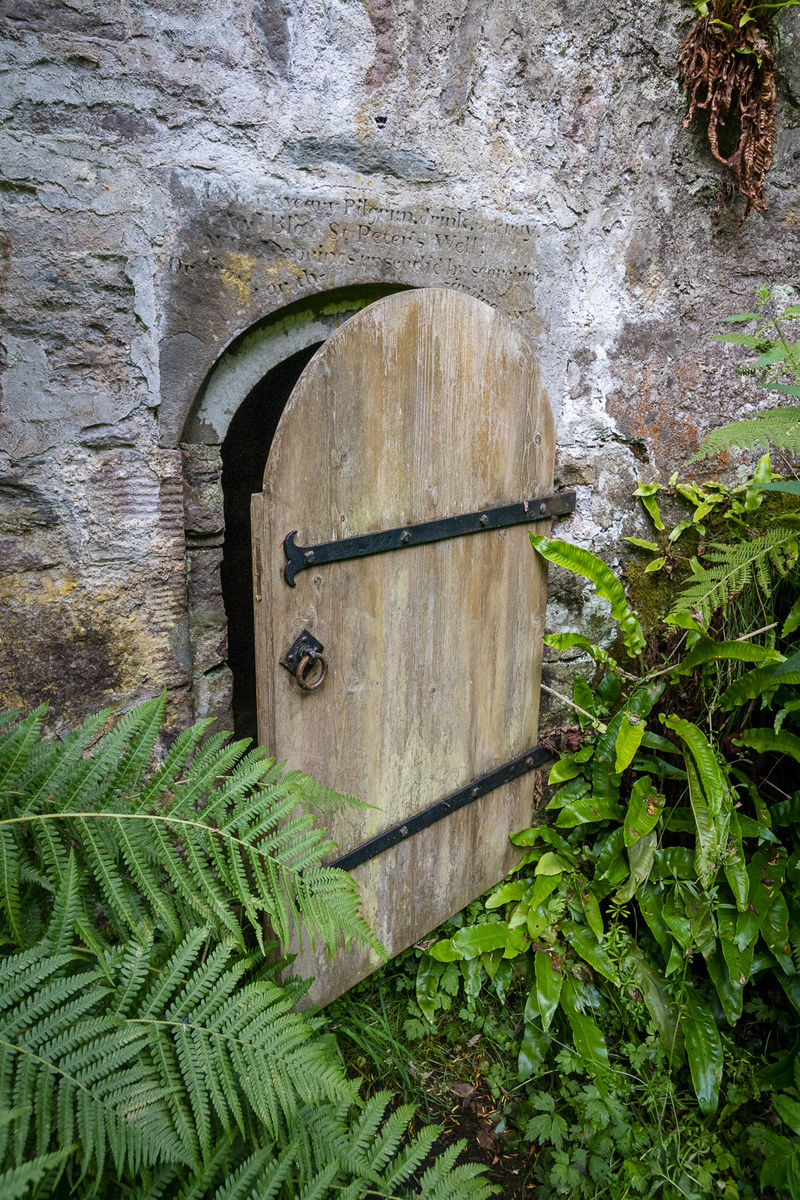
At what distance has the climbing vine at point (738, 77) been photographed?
5.90 ft

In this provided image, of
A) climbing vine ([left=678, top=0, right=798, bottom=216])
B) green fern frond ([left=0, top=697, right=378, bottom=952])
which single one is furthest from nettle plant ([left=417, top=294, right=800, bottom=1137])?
green fern frond ([left=0, top=697, right=378, bottom=952])

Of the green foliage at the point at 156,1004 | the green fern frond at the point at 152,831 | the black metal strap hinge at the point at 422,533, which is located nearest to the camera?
the green foliage at the point at 156,1004

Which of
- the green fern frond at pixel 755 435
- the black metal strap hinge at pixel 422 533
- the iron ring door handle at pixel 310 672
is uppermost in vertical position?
the green fern frond at pixel 755 435

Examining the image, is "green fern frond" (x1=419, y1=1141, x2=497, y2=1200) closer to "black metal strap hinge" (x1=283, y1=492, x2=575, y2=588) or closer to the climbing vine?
"black metal strap hinge" (x1=283, y1=492, x2=575, y2=588)

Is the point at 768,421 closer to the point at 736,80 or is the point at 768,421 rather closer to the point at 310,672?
the point at 736,80

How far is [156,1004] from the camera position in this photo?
3.43 ft

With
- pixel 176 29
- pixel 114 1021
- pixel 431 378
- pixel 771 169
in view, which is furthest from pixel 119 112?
pixel 771 169

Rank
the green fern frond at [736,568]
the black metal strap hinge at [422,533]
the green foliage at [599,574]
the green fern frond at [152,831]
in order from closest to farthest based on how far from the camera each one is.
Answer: the green fern frond at [152,831] → the black metal strap hinge at [422,533] → the green fern frond at [736,568] → the green foliage at [599,574]

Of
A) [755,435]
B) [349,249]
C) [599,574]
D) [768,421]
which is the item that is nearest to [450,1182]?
[599,574]

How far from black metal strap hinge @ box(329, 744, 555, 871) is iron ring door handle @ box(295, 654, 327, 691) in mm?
457

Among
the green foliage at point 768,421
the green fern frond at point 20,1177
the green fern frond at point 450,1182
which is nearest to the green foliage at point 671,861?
the green foliage at point 768,421

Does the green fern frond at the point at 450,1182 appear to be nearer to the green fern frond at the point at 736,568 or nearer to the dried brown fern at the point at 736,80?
the green fern frond at the point at 736,568

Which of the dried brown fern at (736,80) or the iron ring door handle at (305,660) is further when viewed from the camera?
the dried brown fern at (736,80)

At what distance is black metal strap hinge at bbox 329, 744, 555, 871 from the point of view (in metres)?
1.68
